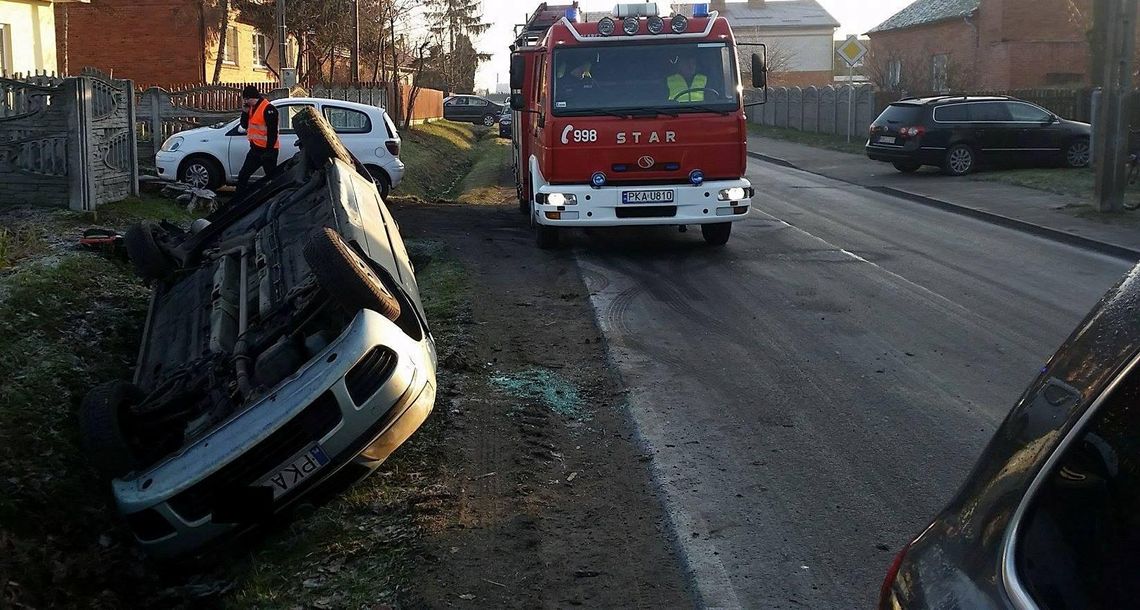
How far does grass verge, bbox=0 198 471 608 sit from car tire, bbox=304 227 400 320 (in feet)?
3.10

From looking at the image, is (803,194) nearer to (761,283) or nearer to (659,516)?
(761,283)

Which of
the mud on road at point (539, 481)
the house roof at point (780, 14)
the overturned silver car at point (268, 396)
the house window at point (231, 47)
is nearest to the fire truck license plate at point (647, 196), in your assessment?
the mud on road at point (539, 481)

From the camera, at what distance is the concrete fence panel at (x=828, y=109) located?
39.5m

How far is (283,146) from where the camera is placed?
61.5 ft

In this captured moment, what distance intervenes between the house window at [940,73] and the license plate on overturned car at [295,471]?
36621 mm

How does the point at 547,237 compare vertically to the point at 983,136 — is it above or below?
below

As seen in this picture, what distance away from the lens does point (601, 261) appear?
1299cm

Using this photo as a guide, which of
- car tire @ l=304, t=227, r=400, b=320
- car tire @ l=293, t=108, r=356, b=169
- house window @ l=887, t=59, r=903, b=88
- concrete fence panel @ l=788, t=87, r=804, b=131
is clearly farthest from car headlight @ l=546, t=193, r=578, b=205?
house window @ l=887, t=59, r=903, b=88

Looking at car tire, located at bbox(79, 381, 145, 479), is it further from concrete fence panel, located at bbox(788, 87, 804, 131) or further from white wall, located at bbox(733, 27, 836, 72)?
white wall, located at bbox(733, 27, 836, 72)

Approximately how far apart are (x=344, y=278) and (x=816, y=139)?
34.6 m

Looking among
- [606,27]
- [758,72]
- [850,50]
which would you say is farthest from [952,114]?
[606,27]

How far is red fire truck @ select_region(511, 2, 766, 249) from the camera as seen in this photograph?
12.6 metres

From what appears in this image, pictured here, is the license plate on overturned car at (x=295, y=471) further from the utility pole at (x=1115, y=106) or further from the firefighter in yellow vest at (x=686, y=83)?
→ the utility pole at (x=1115, y=106)

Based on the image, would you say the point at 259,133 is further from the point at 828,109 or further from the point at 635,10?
the point at 828,109
